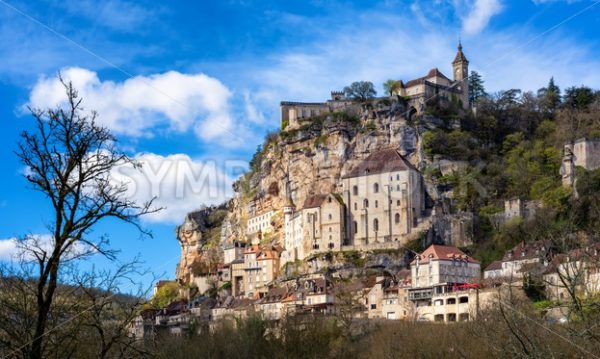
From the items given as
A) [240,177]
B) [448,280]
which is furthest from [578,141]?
[240,177]

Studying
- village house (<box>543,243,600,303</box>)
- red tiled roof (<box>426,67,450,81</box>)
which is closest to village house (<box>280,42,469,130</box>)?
red tiled roof (<box>426,67,450,81</box>)

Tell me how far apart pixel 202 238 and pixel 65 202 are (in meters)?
93.2

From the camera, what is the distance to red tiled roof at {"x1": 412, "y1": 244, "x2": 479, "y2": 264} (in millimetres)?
65750

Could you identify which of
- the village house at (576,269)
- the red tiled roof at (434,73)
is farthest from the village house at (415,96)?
the village house at (576,269)

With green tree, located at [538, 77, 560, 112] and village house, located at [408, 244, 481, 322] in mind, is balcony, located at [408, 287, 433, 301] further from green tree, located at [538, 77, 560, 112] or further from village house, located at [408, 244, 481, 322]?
green tree, located at [538, 77, 560, 112]

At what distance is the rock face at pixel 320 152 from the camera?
280 feet

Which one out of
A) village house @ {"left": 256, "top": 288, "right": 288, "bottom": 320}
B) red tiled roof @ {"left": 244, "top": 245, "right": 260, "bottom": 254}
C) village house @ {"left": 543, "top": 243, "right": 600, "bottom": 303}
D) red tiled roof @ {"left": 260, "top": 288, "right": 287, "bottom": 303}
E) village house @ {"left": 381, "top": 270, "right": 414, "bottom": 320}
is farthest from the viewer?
red tiled roof @ {"left": 244, "top": 245, "right": 260, "bottom": 254}

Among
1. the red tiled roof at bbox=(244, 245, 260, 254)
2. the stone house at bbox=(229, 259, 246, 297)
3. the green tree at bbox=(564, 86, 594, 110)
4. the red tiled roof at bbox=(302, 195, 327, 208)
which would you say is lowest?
the stone house at bbox=(229, 259, 246, 297)

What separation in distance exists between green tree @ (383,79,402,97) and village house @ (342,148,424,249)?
17444 millimetres

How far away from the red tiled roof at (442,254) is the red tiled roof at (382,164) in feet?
39.5

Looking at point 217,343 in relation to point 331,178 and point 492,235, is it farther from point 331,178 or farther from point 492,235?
point 331,178

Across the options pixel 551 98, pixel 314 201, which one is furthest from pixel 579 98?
pixel 314 201

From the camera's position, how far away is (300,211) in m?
83.5

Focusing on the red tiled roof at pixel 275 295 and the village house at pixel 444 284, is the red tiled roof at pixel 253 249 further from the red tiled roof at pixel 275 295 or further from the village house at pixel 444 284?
the village house at pixel 444 284
